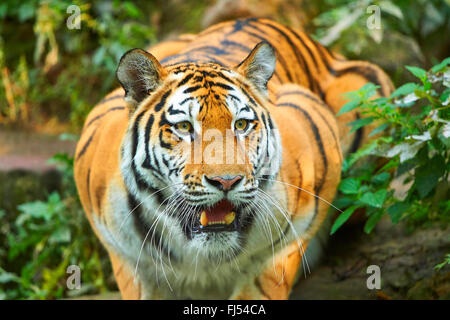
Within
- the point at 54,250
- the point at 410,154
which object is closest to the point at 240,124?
the point at 410,154

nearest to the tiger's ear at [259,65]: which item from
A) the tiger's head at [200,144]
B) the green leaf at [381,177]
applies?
the tiger's head at [200,144]

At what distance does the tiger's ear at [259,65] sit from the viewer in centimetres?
216

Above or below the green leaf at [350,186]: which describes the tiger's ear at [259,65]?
above

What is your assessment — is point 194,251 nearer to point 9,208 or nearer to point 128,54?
point 128,54

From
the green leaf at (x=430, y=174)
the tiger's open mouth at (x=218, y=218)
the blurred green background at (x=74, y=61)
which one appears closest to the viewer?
the tiger's open mouth at (x=218, y=218)

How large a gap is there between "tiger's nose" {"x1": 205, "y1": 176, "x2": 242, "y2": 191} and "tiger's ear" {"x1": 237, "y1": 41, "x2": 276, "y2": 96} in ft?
1.68

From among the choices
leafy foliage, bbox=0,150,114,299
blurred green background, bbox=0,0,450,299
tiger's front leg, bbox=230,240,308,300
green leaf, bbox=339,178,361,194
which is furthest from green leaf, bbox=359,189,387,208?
leafy foliage, bbox=0,150,114,299

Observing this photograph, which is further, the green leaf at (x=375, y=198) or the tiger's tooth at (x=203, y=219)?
the green leaf at (x=375, y=198)

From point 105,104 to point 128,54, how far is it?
32.3 inches

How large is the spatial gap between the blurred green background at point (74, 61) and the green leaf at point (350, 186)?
138 centimetres

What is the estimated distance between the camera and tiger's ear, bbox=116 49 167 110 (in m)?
1.99

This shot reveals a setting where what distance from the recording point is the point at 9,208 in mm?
3844

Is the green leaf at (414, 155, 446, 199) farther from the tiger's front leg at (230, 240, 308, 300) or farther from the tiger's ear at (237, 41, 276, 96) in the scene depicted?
the tiger's ear at (237, 41, 276, 96)

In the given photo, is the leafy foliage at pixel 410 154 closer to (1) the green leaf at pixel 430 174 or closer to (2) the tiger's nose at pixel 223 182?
(1) the green leaf at pixel 430 174
